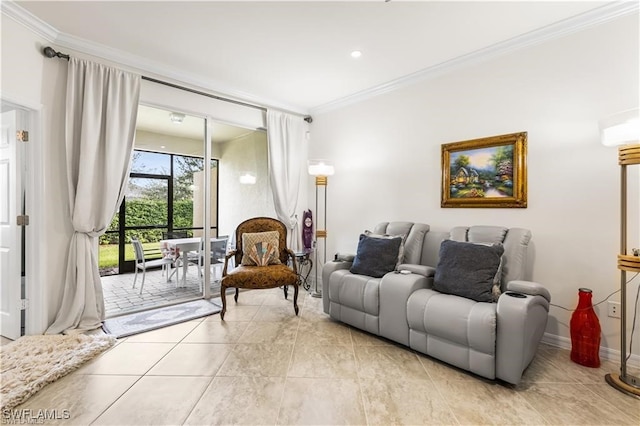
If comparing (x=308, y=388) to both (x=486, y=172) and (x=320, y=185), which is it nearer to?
(x=486, y=172)

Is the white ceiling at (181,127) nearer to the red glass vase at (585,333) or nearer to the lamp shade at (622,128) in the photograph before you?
the lamp shade at (622,128)

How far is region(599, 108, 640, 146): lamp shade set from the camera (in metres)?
1.83

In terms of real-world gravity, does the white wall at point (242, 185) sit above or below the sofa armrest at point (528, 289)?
above

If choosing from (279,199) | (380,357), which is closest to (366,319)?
(380,357)

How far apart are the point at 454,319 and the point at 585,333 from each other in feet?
3.58

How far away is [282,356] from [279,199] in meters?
2.51

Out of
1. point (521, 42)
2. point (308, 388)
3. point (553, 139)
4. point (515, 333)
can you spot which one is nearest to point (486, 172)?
point (553, 139)

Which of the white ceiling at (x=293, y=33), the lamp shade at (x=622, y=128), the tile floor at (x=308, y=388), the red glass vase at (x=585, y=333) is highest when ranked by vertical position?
the white ceiling at (x=293, y=33)

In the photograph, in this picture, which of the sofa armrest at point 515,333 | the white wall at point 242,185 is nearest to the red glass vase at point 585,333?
the sofa armrest at point 515,333

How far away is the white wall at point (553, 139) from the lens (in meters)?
2.34

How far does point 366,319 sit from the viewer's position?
2.77 m

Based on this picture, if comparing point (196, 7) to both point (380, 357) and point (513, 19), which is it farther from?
point (380, 357)

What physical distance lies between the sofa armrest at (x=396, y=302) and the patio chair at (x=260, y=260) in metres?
1.09

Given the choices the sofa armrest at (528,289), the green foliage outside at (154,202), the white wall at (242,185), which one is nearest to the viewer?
the sofa armrest at (528,289)
